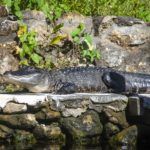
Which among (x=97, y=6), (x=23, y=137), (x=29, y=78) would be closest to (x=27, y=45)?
(x=29, y=78)

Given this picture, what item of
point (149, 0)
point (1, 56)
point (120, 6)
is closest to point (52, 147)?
point (1, 56)

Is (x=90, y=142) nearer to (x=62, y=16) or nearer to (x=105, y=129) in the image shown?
(x=105, y=129)

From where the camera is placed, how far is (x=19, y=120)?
7145 millimetres

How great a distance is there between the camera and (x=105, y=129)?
7.47m

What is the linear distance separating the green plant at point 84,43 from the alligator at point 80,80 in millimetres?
1104

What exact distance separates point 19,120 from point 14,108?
180mm

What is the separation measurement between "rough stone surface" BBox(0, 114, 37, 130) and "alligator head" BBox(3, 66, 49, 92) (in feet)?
2.50

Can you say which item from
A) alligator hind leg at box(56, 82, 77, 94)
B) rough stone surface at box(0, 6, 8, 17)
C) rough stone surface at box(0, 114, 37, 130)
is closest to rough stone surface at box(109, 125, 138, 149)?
alligator hind leg at box(56, 82, 77, 94)

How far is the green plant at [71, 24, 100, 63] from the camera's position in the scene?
966cm

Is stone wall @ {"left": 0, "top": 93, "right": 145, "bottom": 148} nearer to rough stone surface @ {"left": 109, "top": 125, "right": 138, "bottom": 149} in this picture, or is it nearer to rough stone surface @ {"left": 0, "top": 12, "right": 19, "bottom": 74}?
rough stone surface @ {"left": 109, "top": 125, "right": 138, "bottom": 149}

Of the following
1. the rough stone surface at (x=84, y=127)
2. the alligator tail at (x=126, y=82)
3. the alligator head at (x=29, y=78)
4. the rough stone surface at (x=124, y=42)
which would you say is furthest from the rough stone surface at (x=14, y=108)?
the rough stone surface at (x=124, y=42)

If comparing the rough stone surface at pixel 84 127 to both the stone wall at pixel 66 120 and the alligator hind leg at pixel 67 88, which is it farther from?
the alligator hind leg at pixel 67 88

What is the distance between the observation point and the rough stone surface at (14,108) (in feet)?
23.2

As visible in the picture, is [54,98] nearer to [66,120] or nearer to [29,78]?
[66,120]
